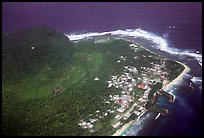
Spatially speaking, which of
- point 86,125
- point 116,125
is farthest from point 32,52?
point 116,125

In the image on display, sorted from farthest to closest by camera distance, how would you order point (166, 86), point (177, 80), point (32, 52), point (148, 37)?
point (148, 37)
point (32, 52)
point (177, 80)
point (166, 86)

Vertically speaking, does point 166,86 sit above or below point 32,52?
below

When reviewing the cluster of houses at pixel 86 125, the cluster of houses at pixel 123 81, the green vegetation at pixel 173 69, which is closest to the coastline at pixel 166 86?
the green vegetation at pixel 173 69

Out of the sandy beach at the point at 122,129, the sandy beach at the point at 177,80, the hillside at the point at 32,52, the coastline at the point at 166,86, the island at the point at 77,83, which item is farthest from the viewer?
the hillside at the point at 32,52

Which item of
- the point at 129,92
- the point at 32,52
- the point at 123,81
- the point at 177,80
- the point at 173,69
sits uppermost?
the point at 32,52

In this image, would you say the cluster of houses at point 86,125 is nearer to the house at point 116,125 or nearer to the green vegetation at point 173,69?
the house at point 116,125

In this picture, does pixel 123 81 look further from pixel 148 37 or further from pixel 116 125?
pixel 148 37
